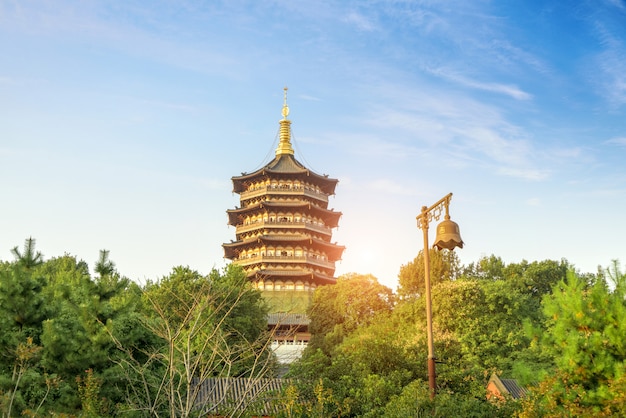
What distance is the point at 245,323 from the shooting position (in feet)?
133

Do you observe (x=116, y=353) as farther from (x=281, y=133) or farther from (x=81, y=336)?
(x=281, y=133)

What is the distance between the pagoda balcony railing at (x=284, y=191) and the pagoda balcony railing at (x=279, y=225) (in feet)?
7.86

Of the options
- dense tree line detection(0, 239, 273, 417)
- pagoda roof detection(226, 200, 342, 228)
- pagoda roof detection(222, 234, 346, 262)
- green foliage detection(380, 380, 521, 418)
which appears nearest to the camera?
green foliage detection(380, 380, 521, 418)

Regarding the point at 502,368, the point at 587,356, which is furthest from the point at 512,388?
the point at 587,356

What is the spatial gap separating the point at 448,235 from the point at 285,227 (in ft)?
159

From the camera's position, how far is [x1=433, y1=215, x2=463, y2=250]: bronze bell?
12.1 metres

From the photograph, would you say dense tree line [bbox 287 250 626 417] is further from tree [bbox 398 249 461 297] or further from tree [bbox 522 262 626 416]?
tree [bbox 398 249 461 297]

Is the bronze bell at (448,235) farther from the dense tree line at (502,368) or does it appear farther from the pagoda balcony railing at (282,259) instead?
the pagoda balcony railing at (282,259)

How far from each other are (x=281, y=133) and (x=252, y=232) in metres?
10.8

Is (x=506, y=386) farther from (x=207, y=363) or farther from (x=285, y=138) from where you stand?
(x=285, y=138)

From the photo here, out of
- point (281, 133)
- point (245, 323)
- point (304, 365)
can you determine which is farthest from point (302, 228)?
point (304, 365)

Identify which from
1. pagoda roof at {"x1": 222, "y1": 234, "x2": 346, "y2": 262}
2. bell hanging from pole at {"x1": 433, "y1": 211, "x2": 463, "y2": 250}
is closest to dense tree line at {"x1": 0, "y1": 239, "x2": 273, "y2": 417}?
bell hanging from pole at {"x1": 433, "y1": 211, "x2": 463, "y2": 250}

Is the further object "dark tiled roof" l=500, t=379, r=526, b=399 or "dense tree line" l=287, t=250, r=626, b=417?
"dark tiled roof" l=500, t=379, r=526, b=399

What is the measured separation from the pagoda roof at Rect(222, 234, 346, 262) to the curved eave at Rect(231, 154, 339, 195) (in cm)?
546
